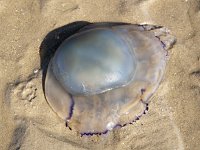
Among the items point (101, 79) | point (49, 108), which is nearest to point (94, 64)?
point (101, 79)

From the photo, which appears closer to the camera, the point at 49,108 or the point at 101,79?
the point at 101,79

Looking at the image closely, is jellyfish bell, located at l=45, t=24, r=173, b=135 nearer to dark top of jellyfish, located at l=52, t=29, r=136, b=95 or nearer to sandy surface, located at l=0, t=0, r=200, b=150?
dark top of jellyfish, located at l=52, t=29, r=136, b=95

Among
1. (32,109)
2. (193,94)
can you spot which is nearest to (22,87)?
(32,109)

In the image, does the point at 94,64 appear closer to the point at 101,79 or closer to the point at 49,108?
the point at 101,79

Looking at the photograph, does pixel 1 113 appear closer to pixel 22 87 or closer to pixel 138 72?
pixel 22 87

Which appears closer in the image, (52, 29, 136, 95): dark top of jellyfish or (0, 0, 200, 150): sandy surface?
(52, 29, 136, 95): dark top of jellyfish

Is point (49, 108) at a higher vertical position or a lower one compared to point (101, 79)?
lower

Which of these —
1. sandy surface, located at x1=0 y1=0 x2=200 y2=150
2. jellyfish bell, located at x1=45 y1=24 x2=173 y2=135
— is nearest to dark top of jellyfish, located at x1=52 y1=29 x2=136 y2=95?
jellyfish bell, located at x1=45 y1=24 x2=173 y2=135
